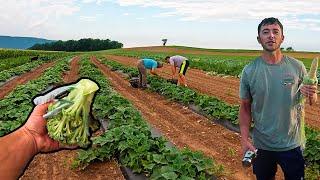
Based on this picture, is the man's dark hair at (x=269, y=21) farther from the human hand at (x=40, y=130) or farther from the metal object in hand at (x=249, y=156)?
the human hand at (x=40, y=130)

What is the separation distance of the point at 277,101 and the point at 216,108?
7623 mm

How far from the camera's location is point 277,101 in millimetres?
4137

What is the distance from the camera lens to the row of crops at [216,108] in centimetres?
734

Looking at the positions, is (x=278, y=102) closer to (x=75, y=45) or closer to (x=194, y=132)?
(x=194, y=132)

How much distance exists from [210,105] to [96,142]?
17.2 feet

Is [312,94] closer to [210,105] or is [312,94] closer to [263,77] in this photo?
[263,77]

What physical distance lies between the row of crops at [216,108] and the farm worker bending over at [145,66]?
0.34m

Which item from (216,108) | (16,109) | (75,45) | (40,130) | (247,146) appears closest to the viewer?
(40,130)

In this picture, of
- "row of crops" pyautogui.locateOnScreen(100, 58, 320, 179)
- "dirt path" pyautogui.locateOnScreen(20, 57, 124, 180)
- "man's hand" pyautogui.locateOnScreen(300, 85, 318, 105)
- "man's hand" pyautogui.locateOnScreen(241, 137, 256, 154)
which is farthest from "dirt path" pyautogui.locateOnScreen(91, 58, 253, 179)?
"man's hand" pyautogui.locateOnScreen(300, 85, 318, 105)

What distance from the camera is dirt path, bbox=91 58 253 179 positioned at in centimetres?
823

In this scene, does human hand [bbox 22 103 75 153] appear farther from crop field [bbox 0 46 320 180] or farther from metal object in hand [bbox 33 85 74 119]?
crop field [bbox 0 46 320 180]

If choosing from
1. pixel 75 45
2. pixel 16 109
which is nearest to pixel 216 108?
pixel 16 109

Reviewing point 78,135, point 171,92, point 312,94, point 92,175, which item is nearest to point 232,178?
point 92,175

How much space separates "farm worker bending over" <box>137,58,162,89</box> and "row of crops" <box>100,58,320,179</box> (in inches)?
13.5
